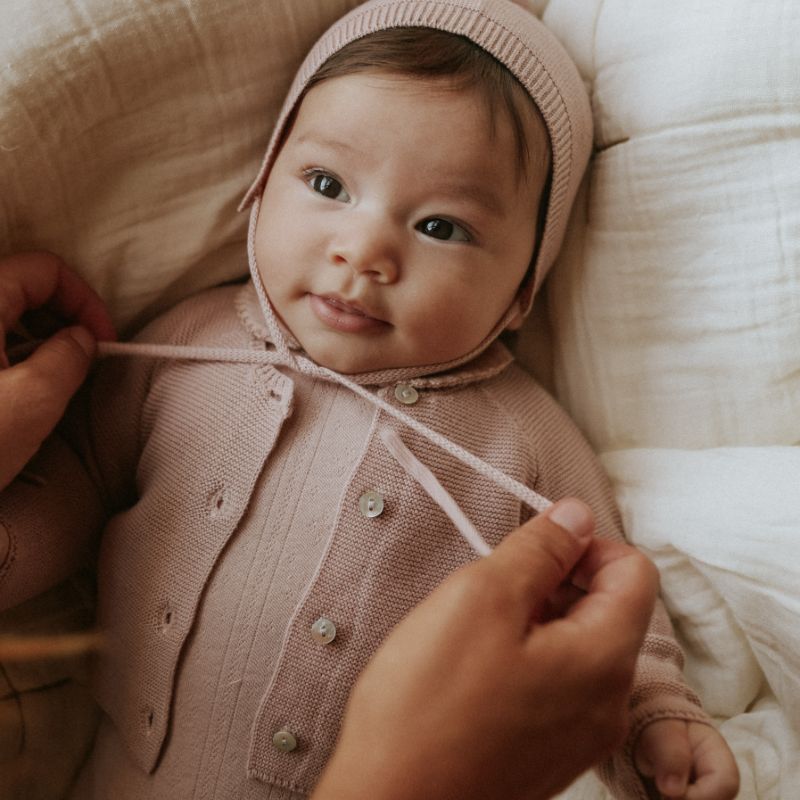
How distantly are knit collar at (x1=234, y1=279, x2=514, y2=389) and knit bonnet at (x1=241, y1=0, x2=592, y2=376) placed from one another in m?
0.03

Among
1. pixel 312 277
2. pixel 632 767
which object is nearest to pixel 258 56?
pixel 312 277

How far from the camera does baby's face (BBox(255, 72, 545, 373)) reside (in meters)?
0.91

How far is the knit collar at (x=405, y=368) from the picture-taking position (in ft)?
3.32

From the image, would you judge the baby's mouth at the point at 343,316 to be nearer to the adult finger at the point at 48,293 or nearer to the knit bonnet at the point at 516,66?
the knit bonnet at the point at 516,66

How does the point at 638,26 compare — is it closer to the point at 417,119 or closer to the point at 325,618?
the point at 417,119

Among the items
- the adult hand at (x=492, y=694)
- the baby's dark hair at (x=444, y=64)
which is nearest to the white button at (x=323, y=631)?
the adult hand at (x=492, y=694)

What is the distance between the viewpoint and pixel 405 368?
1.02 meters

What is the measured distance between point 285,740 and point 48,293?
63 centimetres

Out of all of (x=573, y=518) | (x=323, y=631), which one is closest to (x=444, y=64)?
(x=573, y=518)

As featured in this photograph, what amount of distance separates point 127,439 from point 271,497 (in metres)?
0.26

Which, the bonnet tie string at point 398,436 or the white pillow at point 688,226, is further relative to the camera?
the white pillow at point 688,226

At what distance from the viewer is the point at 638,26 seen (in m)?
1.04

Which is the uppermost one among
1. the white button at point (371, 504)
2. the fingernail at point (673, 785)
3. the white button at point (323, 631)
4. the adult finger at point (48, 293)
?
the adult finger at point (48, 293)

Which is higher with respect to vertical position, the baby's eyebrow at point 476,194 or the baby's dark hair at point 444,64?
the baby's dark hair at point 444,64
